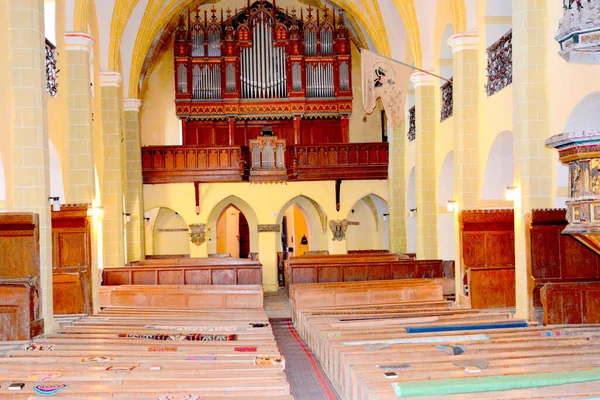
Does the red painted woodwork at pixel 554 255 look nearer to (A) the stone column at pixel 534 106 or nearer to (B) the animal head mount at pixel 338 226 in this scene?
(A) the stone column at pixel 534 106

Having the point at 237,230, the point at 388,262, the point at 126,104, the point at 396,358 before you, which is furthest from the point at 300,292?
the point at 237,230

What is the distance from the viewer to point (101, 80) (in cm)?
1730

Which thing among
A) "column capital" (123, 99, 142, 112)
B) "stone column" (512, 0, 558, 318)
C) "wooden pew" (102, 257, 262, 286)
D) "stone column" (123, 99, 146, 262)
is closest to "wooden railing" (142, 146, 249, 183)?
"stone column" (123, 99, 146, 262)

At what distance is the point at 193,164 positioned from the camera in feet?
70.9

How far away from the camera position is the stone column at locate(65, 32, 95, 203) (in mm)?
13117

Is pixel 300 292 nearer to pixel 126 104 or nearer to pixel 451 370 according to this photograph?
pixel 451 370

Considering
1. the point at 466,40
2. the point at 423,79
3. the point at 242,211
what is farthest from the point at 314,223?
the point at 466,40

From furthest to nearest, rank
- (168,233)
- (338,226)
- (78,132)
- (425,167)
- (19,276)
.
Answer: (168,233), (338,226), (425,167), (78,132), (19,276)

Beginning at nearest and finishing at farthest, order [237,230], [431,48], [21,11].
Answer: [21,11] < [431,48] < [237,230]

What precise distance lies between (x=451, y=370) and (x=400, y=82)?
830 centimetres

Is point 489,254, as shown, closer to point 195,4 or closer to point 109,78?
point 109,78

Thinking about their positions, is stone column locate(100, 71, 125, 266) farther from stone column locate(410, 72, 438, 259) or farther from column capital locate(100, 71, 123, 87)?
stone column locate(410, 72, 438, 259)

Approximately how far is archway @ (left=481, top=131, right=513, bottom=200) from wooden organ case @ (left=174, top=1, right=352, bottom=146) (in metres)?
10.2

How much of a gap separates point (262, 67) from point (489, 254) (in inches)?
465
